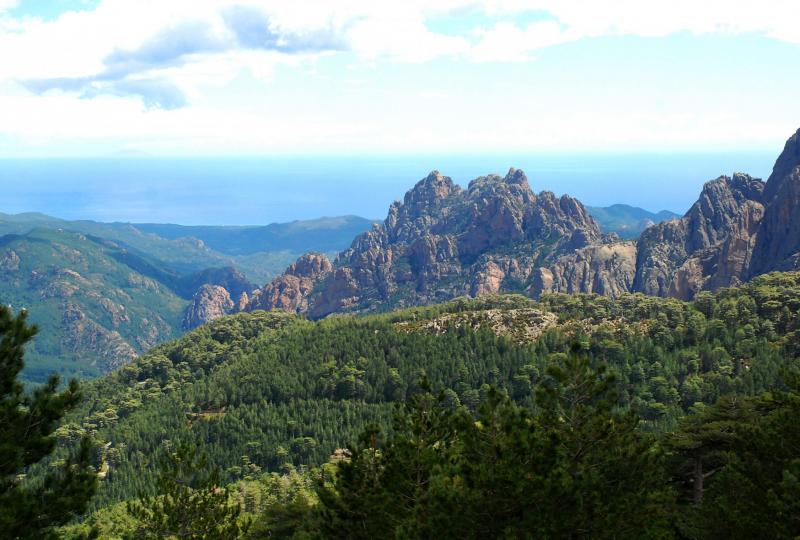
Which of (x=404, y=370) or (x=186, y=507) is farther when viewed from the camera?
(x=404, y=370)

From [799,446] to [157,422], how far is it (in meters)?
128

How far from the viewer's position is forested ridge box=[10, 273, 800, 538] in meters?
24.9

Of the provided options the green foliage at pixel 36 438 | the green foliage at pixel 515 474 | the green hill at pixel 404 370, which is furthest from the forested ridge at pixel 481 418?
the green foliage at pixel 36 438

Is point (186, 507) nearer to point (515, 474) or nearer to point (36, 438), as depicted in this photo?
point (36, 438)

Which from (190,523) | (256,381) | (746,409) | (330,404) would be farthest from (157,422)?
(746,409)

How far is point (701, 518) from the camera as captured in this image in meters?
29.1

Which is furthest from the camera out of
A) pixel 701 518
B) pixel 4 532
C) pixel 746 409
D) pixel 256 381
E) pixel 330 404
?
pixel 256 381

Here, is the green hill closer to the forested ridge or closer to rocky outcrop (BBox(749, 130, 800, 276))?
the forested ridge

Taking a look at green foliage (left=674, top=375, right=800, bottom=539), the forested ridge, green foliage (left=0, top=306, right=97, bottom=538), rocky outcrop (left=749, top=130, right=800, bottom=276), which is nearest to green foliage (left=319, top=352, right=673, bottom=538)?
the forested ridge

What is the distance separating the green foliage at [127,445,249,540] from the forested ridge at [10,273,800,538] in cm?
106

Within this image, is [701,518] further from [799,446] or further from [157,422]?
[157,422]

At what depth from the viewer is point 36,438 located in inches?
914

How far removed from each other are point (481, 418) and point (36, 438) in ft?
56.5

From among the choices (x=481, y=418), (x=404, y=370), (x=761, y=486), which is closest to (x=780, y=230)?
(x=404, y=370)
